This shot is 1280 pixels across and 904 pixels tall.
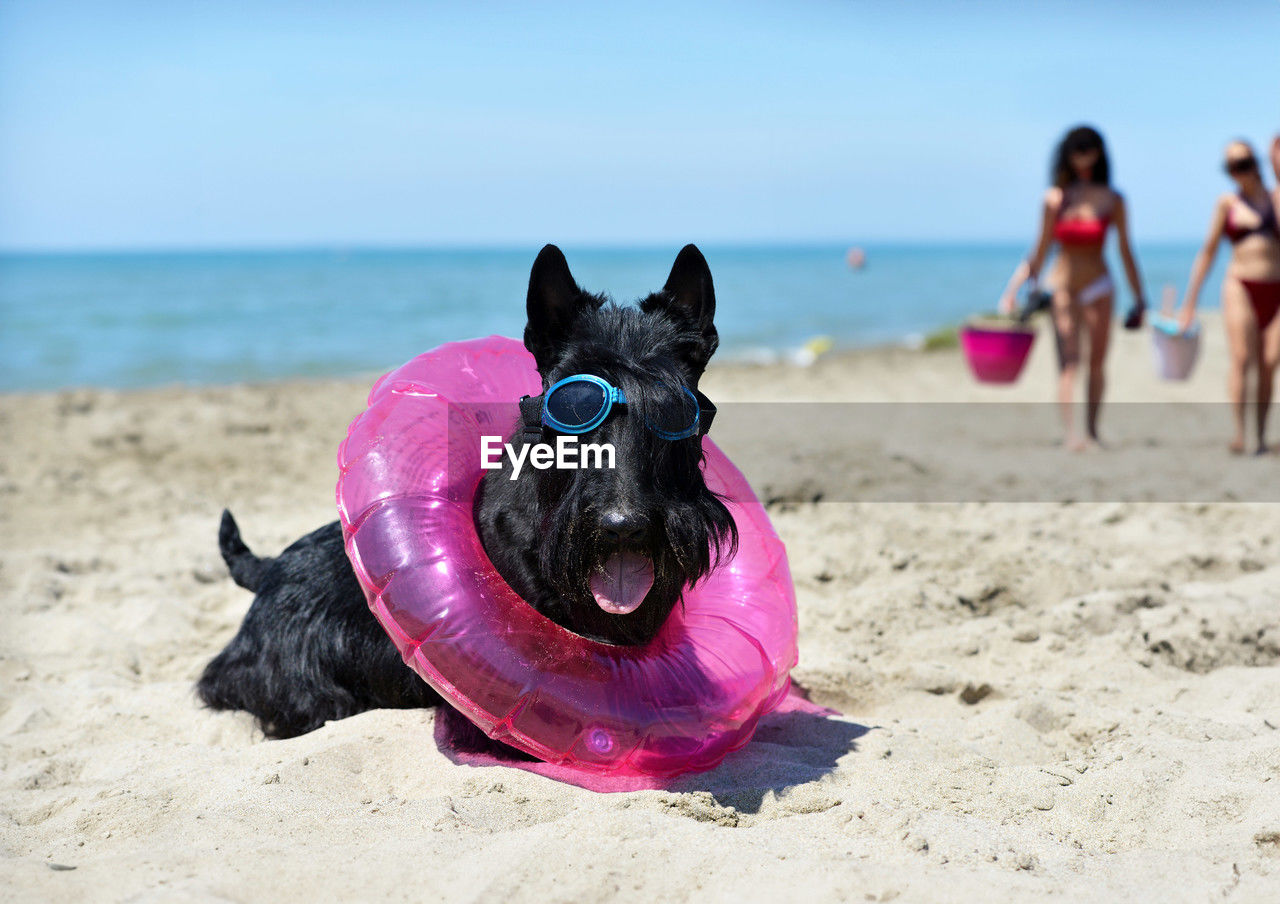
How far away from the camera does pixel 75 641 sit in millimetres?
4934

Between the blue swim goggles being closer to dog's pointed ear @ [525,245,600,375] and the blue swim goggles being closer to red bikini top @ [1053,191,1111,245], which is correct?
dog's pointed ear @ [525,245,600,375]

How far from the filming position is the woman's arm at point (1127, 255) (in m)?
9.16

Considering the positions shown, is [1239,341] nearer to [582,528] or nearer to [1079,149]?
[1079,149]

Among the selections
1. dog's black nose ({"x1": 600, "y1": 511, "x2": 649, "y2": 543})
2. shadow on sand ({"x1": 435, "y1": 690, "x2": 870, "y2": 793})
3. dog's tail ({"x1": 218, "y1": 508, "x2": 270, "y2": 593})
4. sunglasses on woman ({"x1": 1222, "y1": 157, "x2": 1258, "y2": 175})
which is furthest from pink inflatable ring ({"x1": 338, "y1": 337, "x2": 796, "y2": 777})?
sunglasses on woman ({"x1": 1222, "y1": 157, "x2": 1258, "y2": 175})

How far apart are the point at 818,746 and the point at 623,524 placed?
4.37 ft

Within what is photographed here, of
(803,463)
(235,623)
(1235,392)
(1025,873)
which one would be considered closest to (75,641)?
(235,623)

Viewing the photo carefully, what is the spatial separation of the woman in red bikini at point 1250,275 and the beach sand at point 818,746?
8.38 ft

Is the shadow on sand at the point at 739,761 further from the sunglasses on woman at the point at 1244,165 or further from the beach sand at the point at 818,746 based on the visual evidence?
the sunglasses on woman at the point at 1244,165

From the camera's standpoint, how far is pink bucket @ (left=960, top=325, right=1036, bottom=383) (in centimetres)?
949

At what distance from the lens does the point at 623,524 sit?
2.93m

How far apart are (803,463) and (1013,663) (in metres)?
3.39

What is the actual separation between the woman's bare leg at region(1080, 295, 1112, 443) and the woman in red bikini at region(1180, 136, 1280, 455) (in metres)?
0.97

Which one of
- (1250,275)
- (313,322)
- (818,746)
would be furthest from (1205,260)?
(313,322)

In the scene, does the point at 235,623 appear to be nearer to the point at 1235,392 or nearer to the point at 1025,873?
the point at 1025,873
